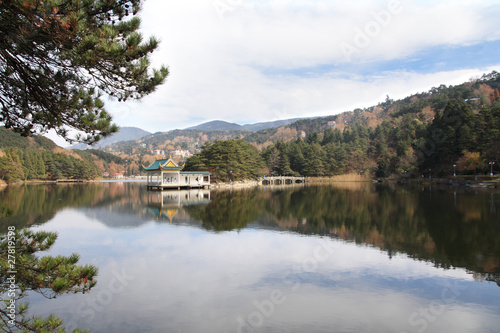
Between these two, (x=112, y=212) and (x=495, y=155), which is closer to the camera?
(x=112, y=212)

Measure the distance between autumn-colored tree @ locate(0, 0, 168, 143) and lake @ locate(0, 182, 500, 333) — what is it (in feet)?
4.59

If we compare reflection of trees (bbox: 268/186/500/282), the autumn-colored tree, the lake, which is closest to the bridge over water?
reflection of trees (bbox: 268/186/500/282)

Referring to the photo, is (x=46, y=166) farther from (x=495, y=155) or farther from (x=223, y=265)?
(x=495, y=155)

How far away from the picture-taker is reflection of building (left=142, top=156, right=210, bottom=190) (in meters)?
32.8

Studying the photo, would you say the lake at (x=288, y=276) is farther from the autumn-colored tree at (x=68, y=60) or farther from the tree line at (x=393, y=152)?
the tree line at (x=393, y=152)

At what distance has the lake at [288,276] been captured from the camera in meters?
4.91

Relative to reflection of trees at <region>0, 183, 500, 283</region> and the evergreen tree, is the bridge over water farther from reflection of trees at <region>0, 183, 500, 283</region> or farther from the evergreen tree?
the evergreen tree

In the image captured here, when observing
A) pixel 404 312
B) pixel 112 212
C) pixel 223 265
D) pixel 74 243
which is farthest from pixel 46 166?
pixel 404 312

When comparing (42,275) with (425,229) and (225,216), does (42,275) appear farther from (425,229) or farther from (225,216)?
(225,216)

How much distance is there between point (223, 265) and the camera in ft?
25.2

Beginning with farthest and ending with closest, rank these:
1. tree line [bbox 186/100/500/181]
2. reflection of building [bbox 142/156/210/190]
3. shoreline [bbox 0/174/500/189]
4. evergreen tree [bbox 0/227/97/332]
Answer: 1. reflection of building [bbox 142/156/210/190]
2. tree line [bbox 186/100/500/181]
3. shoreline [bbox 0/174/500/189]
4. evergreen tree [bbox 0/227/97/332]

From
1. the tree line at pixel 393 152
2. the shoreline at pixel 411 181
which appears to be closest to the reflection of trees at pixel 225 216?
the shoreline at pixel 411 181

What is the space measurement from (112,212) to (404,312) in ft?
52.7

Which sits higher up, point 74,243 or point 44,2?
point 44,2
